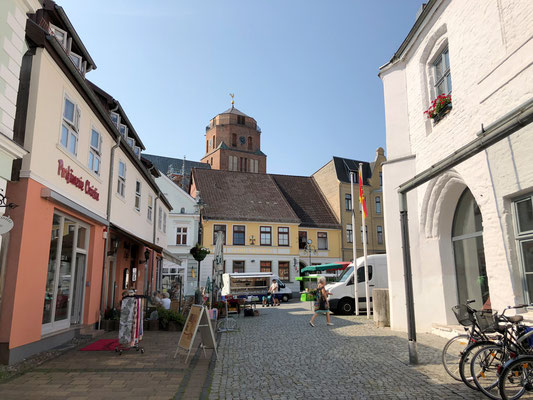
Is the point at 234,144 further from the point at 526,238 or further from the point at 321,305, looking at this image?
the point at 526,238

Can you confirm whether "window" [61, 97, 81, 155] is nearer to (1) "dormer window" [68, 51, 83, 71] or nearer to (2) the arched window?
(1) "dormer window" [68, 51, 83, 71]

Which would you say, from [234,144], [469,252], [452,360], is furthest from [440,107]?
[234,144]

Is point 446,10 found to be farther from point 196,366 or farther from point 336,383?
point 196,366

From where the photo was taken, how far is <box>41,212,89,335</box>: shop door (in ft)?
29.9

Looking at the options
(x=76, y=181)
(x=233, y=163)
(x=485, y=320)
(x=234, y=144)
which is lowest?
(x=485, y=320)

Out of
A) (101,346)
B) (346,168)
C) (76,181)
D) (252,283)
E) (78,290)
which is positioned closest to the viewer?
(101,346)

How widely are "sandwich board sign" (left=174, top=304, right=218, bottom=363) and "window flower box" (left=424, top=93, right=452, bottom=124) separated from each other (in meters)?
7.58

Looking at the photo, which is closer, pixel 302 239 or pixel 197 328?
pixel 197 328

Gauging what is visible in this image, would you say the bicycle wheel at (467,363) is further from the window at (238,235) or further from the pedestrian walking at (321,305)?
the window at (238,235)

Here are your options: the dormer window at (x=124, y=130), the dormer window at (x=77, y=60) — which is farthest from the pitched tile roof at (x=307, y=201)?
the dormer window at (x=77, y=60)

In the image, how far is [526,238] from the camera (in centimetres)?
789

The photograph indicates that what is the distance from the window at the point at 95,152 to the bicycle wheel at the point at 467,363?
33.3 feet

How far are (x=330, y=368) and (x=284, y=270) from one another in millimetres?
30674

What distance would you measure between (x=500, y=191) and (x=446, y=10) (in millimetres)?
5103
